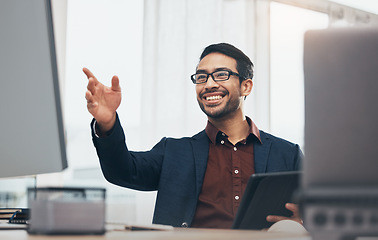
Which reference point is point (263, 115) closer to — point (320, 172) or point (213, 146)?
point (213, 146)

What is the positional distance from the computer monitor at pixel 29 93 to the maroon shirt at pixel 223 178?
840 millimetres

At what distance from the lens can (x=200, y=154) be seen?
1790 mm

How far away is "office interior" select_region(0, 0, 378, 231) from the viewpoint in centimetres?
234

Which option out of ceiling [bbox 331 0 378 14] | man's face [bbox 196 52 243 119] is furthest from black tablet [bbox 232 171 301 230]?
ceiling [bbox 331 0 378 14]

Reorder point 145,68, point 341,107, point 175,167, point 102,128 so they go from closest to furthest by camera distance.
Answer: point 341,107 < point 102,128 < point 175,167 < point 145,68

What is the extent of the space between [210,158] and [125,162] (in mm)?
349

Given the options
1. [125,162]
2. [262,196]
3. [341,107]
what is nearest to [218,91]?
[125,162]

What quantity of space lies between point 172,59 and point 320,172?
208 centimetres

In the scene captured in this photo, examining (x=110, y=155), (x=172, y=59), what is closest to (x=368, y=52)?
(x=110, y=155)

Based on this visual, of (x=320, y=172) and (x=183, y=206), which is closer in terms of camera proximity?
(x=320, y=172)

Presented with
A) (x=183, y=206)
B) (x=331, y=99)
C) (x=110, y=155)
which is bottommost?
(x=183, y=206)

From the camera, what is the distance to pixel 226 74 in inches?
77.5

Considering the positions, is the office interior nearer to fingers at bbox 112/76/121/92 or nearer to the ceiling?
the ceiling

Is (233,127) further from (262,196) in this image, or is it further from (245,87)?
(262,196)
